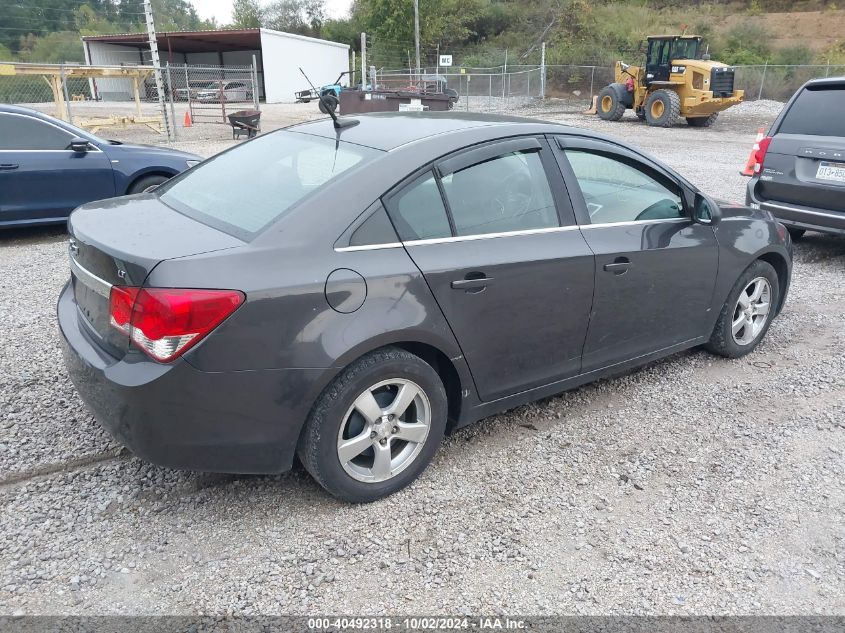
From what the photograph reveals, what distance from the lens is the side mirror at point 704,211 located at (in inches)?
157

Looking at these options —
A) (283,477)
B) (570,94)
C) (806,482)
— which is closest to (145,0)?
(283,477)

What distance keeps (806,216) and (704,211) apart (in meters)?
3.37

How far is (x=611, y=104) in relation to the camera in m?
23.7

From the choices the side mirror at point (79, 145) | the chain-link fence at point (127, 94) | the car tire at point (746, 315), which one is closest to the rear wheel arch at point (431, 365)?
the car tire at point (746, 315)

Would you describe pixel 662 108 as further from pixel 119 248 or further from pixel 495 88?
pixel 119 248

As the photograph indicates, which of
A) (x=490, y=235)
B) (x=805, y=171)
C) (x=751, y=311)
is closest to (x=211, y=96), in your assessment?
(x=805, y=171)

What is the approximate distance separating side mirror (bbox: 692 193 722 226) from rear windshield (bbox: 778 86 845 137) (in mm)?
3455

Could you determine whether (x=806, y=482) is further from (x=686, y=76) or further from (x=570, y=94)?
(x=570, y=94)

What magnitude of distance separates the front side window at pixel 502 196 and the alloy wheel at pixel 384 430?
79cm

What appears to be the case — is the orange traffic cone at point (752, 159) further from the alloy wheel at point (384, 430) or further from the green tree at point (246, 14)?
the green tree at point (246, 14)

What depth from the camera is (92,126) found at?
17.8m

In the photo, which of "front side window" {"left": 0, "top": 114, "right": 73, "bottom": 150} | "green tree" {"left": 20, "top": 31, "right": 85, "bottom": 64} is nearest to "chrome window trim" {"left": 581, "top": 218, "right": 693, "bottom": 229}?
"front side window" {"left": 0, "top": 114, "right": 73, "bottom": 150}

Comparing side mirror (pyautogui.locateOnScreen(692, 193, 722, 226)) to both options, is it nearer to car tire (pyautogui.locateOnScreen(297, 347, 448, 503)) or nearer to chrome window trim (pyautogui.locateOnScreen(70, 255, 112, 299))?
car tire (pyautogui.locateOnScreen(297, 347, 448, 503))

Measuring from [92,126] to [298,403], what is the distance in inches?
715
